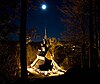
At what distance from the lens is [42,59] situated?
87.2ft

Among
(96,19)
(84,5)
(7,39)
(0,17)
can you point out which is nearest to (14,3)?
(0,17)

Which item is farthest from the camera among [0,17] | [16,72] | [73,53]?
[73,53]

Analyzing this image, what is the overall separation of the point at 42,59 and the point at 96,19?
6.93 m

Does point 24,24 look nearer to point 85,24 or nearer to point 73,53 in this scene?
point 85,24

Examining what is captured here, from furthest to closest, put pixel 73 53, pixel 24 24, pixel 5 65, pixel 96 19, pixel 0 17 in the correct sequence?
pixel 73 53 < pixel 96 19 < pixel 5 65 < pixel 0 17 < pixel 24 24

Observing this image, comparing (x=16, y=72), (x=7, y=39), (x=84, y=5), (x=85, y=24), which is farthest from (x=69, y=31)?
(x=7, y=39)

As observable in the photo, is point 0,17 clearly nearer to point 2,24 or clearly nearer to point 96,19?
point 2,24

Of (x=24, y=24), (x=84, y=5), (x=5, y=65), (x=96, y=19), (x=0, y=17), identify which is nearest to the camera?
(x=24, y=24)

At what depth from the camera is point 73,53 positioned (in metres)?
31.2

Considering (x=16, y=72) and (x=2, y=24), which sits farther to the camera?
(x=16, y=72)

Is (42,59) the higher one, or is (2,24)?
(2,24)

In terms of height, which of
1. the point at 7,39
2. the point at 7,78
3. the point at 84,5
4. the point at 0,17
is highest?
the point at 84,5

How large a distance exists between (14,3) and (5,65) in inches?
160

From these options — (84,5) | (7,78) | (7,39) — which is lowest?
(7,78)
